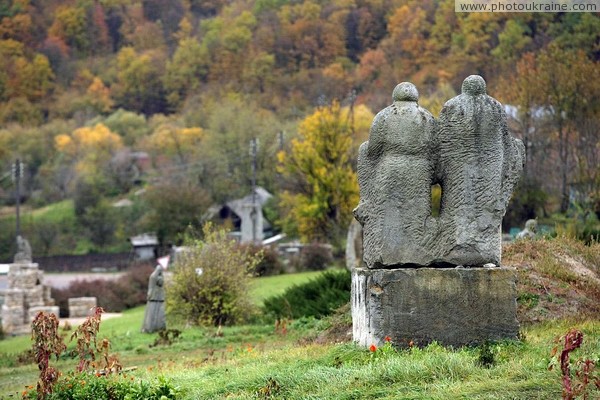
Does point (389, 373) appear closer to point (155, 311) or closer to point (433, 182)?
point (433, 182)

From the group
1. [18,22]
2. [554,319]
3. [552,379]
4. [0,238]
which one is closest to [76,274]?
[0,238]

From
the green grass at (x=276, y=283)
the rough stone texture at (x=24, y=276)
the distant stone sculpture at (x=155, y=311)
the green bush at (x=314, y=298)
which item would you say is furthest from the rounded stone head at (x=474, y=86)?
the rough stone texture at (x=24, y=276)

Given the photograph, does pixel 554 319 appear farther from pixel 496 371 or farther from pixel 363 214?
pixel 496 371

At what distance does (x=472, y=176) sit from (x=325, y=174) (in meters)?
36.6

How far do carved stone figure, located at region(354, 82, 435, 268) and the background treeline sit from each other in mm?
22086

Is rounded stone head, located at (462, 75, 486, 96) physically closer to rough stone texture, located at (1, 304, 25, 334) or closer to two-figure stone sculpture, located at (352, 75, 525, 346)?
two-figure stone sculpture, located at (352, 75, 525, 346)

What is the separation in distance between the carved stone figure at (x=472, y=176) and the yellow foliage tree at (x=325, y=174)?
3510 centimetres

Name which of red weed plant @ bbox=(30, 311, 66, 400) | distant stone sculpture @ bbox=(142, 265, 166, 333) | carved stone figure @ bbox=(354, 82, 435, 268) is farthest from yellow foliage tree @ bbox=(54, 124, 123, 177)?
red weed plant @ bbox=(30, 311, 66, 400)

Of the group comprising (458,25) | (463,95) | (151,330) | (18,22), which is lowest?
(151,330)

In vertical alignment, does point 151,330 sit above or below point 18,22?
→ below

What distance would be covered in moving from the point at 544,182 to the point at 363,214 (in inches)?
1373

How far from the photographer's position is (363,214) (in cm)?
1205

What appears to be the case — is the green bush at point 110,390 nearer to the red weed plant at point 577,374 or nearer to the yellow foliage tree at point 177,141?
the red weed plant at point 577,374

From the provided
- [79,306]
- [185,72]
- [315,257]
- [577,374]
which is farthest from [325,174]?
[185,72]
